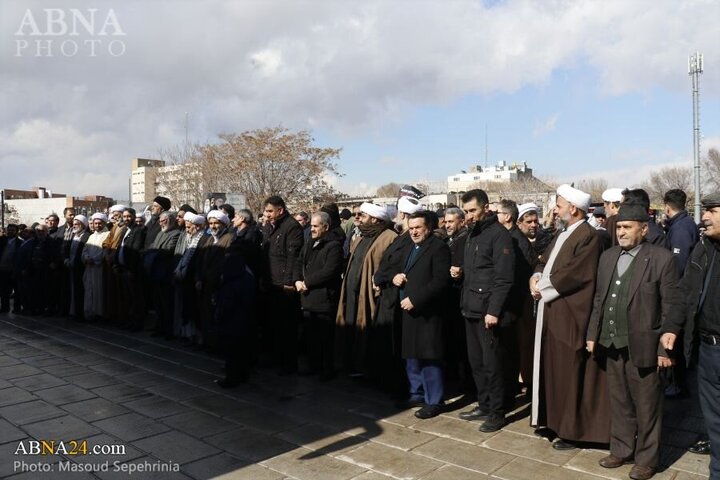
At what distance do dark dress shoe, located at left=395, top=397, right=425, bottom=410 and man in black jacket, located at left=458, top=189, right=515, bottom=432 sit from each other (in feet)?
1.79

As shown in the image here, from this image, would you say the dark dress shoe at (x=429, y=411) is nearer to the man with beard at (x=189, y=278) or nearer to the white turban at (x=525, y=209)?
the white turban at (x=525, y=209)

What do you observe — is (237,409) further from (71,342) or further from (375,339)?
A: (71,342)

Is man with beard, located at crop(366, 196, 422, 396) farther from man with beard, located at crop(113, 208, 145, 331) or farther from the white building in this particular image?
the white building

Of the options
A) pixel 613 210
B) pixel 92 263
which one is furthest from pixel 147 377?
pixel 613 210

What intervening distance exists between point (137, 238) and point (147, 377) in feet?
10.9

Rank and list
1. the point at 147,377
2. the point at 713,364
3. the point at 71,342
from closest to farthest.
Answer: the point at 713,364 → the point at 147,377 → the point at 71,342

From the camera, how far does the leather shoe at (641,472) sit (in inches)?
143

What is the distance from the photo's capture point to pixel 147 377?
6.30 metres

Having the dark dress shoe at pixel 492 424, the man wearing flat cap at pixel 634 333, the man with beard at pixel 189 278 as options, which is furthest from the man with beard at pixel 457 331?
the man with beard at pixel 189 278

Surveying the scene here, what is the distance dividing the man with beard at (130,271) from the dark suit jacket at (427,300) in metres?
5.57

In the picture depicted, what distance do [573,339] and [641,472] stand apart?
963 millimetres

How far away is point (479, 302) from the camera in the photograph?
4656 millimetres

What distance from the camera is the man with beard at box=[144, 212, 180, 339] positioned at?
8.33m

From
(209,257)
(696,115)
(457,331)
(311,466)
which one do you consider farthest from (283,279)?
(696,115)
